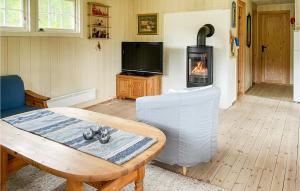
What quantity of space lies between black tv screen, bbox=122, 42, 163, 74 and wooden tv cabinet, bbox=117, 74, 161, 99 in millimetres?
219

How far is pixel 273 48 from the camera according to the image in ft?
26.9

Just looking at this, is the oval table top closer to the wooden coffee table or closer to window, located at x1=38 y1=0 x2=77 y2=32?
the wooden coffee table

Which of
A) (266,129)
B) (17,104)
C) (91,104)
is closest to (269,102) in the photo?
(266,129)

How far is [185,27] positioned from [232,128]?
7.59 ft

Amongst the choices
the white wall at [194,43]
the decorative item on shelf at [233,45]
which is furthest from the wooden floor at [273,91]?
the decorative item on shelf at [233,45]

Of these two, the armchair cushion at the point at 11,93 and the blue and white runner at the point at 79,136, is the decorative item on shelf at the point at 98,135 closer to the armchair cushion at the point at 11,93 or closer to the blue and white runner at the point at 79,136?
the blue and white runner at the point at 79,136

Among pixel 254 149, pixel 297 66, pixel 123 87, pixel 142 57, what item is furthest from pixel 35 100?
pixel 297 66

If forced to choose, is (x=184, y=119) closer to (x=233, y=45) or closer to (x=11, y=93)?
(x=11, y=93)

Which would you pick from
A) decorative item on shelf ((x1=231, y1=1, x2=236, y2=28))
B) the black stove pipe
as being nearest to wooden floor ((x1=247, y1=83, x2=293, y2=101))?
decorative item on shelf ((x1=231, y1=1, x2=236, y2=28))

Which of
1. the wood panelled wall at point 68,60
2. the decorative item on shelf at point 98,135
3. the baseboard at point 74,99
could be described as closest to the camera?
the decorative item on shelf at point 98,135

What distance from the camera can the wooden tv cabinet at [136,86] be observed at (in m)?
5.57

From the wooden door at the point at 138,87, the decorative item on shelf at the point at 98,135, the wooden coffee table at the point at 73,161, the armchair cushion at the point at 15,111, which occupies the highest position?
the wooden door at the point at 138,87

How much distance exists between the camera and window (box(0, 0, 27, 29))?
375 centimetres

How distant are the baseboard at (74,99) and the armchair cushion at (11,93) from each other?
0.83 metres
